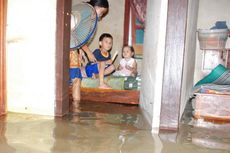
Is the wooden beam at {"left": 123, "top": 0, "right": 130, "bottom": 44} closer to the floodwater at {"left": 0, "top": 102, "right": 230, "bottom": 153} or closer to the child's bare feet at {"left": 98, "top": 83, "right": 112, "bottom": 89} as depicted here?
the child's bare feet at {"left": 98, "top": 83, "right": 112, "bottom": 89}

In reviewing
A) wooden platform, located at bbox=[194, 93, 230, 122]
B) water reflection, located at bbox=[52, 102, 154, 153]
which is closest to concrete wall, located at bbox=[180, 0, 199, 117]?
wooden platform, located at bbox=[194, 93, 230, 122]

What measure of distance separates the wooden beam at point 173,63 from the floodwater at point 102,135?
0.40 ft

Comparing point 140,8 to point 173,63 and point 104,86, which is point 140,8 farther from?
point 173,63

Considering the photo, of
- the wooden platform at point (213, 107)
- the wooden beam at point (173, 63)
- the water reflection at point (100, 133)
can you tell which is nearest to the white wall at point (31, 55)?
the water reflection at point (100, 133)

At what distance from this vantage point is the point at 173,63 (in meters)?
1.99

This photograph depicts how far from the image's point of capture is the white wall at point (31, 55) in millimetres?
2271

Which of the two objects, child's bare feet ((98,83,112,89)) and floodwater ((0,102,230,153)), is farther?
child's bare feet ((98,83,112,89))

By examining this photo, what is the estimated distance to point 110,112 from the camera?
2562 mm

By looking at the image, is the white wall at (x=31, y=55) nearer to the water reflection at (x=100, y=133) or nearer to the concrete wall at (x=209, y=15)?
the water reflection at (x=100, y=133)

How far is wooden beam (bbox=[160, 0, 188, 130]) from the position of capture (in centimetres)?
195

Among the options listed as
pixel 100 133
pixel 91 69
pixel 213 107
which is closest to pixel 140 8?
pixel 91 69

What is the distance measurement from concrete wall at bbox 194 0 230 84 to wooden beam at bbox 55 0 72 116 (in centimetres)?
195

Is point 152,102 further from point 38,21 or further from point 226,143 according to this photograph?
point 38,21

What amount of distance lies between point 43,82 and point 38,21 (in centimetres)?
48
